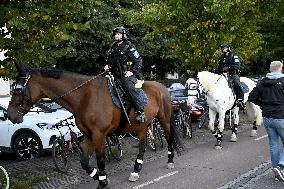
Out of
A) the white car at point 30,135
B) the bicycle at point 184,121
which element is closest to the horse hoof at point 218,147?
the bicycle at point 184,121

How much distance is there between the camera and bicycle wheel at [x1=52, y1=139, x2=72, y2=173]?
35.9 feet

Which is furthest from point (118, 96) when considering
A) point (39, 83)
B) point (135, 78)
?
point (39, 83)

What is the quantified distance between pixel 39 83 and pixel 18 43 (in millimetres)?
2423

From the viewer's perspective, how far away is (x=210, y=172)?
10.0 meters

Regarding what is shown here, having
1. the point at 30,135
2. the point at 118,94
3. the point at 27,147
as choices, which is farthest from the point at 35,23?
the point at 27,147

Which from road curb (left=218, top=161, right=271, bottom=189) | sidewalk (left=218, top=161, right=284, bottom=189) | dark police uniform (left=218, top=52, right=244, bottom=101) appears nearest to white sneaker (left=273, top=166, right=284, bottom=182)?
sidewalk (left=218, top=161, right=284, bottom=189)

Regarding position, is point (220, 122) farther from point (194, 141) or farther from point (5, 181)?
point (5, 181)

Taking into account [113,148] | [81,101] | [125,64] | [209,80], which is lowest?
[113,148]

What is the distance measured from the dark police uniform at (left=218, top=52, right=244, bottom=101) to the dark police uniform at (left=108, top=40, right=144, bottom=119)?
586 centimetres

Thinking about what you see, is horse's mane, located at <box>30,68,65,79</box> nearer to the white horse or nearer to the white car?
the white car

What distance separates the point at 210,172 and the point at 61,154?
143 inches

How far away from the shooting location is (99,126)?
28.1 ft

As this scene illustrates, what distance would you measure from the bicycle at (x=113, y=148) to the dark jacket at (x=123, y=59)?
3086mm

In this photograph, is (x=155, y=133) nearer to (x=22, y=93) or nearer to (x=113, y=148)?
(x=113, y=148)
